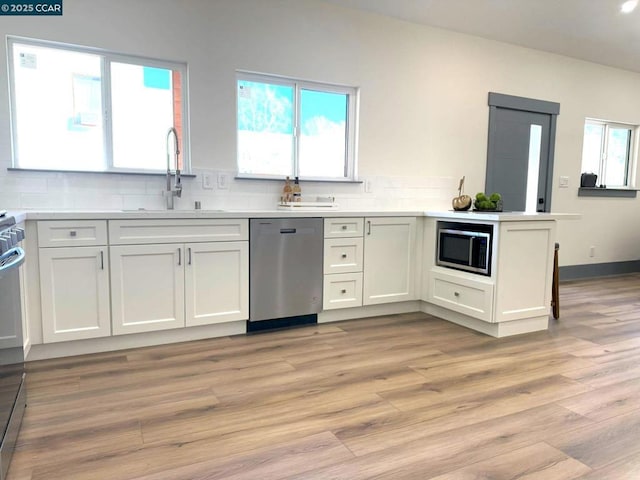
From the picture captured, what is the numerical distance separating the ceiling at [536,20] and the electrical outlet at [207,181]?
185 centimetres

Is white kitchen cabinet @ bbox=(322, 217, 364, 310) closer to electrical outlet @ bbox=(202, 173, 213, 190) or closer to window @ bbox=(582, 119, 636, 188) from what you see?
electrical outlet @ bbox=(202, 173, 213, 190)

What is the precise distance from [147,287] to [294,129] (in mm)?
1861

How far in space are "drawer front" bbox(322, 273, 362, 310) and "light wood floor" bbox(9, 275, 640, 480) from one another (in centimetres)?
32

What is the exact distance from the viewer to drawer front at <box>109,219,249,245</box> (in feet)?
9.04

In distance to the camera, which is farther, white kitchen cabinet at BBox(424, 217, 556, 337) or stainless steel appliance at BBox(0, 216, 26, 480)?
white kitchen cabinet at BBox(424, 217, 556, 337)

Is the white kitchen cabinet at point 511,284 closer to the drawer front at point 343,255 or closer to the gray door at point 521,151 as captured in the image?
the drawer front at point 343,255

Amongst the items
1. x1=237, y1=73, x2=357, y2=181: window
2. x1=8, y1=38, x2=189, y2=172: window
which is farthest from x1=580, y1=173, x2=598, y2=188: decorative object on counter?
x1=8, y1=38, x2=189, y2=172: window

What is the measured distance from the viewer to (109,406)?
2.10 metres

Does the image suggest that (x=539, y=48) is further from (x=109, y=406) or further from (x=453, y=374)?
(x=109, y=406)

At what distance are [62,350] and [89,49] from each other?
204cm

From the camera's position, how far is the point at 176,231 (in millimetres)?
2904

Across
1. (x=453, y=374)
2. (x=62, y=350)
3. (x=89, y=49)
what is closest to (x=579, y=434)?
(x=453, y=374)

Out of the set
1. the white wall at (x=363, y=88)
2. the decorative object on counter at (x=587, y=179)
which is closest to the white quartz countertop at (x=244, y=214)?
the white wall at (x=363, y=88)

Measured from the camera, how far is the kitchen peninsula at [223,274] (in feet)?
8.66
